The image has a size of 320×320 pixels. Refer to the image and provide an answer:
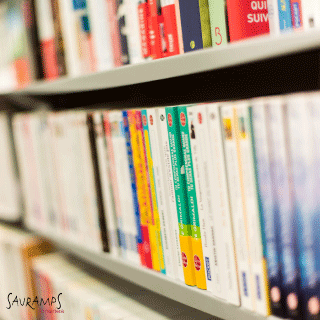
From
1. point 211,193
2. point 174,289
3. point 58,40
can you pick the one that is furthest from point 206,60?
point 58,40

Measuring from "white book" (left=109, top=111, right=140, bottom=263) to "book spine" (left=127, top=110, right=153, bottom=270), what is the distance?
0.09ft

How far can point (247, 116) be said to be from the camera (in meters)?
0.55

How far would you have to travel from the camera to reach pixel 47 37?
3.89 ft

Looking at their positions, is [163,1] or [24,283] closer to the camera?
[163,1]

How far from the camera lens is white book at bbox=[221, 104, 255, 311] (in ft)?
1.92

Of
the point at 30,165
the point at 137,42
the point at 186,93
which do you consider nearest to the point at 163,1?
the point at 137,42

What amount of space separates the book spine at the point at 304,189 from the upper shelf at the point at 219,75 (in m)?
0.09

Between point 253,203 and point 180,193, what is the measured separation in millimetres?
171

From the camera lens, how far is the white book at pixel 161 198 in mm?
738

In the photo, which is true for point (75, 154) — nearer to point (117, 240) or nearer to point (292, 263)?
point (117, 240)

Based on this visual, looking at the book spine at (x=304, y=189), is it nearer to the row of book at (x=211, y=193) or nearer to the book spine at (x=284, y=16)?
the row of book at (x=211, y=193)

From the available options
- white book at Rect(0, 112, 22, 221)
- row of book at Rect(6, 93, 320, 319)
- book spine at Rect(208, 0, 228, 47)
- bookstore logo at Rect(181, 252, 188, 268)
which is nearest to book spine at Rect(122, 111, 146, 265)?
row of book at Rect(6, 93, 320, 319)

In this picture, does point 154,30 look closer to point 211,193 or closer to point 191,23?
point 191,23

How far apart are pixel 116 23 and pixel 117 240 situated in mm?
515
